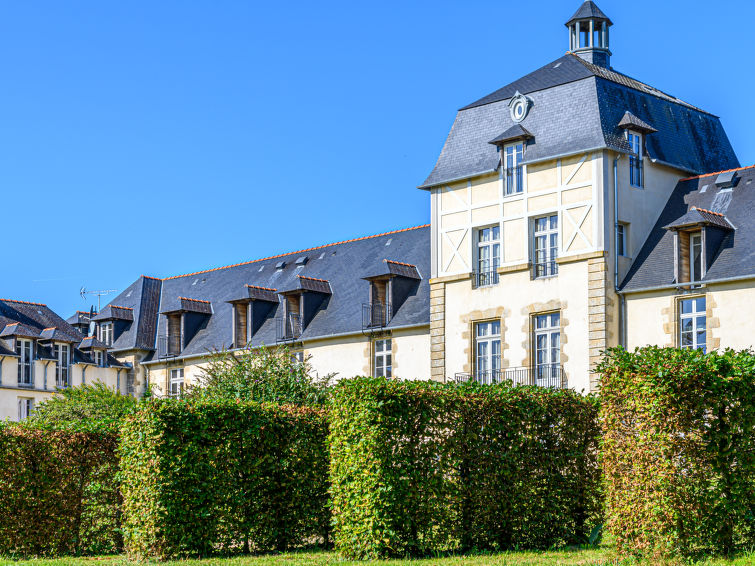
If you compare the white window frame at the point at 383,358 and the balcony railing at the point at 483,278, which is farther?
the white window frame at the point at 383,358

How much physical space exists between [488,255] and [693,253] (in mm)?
5041

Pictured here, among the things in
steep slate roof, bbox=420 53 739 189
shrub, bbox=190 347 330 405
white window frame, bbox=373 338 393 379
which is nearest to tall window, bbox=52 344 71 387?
white window frame, bbox=373 338 393 379

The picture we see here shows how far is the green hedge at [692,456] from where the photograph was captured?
41.1 ft

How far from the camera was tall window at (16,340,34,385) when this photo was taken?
1623 inches

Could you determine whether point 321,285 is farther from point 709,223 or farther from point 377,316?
point 709,223

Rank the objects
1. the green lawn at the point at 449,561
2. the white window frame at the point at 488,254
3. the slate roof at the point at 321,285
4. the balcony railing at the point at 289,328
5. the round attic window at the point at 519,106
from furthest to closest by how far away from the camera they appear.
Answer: the balcony railing at the point at 289,328 → the slate roof at the point at 321,285 → the round attic window at the point at 519,106 → the white window frame at the point at 488,254 → the green lawn at the point at 449,561

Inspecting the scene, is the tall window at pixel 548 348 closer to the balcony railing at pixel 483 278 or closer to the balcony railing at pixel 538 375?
the balcony railing at pixel 538 375

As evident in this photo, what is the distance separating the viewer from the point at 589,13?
99.1 ft

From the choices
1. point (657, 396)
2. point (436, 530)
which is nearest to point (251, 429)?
point (436, 530)

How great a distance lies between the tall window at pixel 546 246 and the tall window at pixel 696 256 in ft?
9.98

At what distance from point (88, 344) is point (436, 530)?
28799 mm

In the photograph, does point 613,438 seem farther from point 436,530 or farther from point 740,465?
point 436,530

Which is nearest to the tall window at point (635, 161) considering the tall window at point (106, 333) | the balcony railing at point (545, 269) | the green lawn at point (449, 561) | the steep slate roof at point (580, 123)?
the steep slate roof at point (580, 123)

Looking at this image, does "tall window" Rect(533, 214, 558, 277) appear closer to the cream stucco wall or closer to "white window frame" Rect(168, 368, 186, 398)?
"white window frame" Rect(168, 368, 186, 398)
